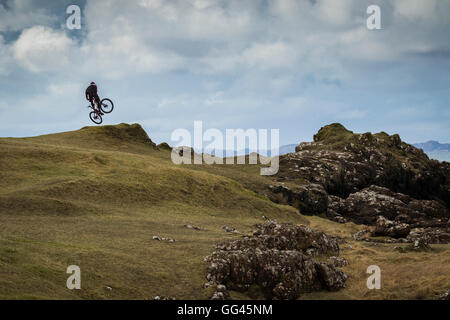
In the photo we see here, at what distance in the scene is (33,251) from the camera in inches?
939

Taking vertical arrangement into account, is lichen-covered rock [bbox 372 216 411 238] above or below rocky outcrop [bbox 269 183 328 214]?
below

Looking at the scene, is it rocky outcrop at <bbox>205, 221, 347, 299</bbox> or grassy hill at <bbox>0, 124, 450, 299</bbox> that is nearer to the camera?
grassy hill at <bbox>0, 124, 450, 299</bbox>

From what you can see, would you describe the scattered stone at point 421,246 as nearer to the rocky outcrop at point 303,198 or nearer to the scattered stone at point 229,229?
the scattered stone at point 229,229

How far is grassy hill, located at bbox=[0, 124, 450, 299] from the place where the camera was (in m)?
21.8

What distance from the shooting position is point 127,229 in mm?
35625

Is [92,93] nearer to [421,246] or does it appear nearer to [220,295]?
[220,295]

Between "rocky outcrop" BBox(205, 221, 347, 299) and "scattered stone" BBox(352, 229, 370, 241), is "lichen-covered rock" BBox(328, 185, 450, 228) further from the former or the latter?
"rocky outcrop" BBox(205, 221, 347, 299)

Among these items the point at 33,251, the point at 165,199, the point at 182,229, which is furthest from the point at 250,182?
the point at 33,251

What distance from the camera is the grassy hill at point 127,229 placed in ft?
71.5
